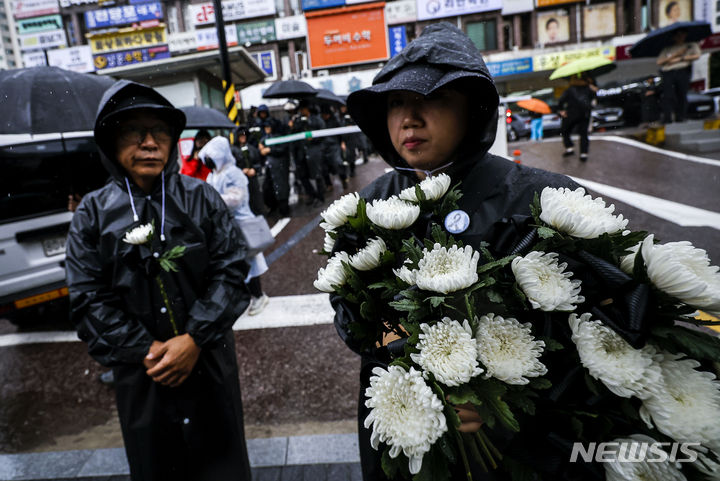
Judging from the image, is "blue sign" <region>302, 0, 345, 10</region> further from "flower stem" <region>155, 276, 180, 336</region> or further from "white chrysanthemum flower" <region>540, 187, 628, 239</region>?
"white chrysanthemum flower" <region>540, 187, 628, 239</region>

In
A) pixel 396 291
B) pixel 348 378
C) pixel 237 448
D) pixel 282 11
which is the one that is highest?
pixel 282 11

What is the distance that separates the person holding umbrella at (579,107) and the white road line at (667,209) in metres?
2.16

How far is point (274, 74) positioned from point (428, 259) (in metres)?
35.7

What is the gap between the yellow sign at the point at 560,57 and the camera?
29206 mm

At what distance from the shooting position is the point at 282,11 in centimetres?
3419

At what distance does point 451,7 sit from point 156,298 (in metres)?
35.0

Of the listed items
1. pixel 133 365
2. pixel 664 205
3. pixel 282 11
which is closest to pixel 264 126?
pixel 664 205

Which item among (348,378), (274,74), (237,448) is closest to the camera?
(237,448)

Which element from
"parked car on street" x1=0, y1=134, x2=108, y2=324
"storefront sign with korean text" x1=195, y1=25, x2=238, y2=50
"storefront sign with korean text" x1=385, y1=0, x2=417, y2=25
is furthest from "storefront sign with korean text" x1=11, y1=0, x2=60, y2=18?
"parked car on street" x1=0, y1=134, x2=108, y2=324

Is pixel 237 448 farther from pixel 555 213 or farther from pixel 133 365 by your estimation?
pixel 555 213

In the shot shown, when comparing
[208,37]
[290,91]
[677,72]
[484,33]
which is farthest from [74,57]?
[677,72]

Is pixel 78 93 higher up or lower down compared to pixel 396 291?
higher up

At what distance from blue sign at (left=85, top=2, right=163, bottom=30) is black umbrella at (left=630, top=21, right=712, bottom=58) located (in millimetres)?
35491

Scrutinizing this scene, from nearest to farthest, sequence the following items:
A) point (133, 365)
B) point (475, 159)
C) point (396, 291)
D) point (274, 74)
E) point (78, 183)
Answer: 1. point (396, 291)
2. point (475, 159)
3. point (133, 365)
4. point (78, 183)
5. point (274, 74)
